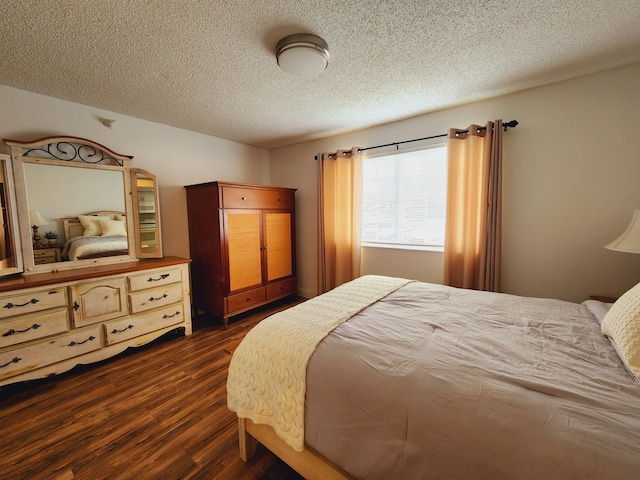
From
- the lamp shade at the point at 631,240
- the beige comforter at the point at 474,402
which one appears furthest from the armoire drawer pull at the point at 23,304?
the lamp shade at the point at 631,240

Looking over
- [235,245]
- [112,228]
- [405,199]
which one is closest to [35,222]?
[112,228]

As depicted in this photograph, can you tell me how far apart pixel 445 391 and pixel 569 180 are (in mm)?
2353

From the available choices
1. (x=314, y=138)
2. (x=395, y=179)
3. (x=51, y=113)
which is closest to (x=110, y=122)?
(x=51, y=113)

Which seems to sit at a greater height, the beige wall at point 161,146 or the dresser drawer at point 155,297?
the beige wall at point 161,146

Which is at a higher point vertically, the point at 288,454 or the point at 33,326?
the point at 33,326

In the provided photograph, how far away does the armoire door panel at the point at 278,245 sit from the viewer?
11.3ft

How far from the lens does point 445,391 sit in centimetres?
87

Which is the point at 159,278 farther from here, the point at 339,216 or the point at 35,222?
the point at 339,216

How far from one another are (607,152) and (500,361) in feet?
7.17

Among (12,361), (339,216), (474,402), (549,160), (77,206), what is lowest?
(12,361)

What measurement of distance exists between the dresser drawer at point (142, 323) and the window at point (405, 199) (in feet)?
7.67

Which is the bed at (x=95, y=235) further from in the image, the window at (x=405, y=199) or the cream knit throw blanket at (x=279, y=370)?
the window at (x=405, y=199)

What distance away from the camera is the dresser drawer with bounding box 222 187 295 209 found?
292cm

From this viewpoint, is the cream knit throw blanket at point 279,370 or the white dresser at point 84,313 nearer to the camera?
the cream knit throw blanket at point 279,370
